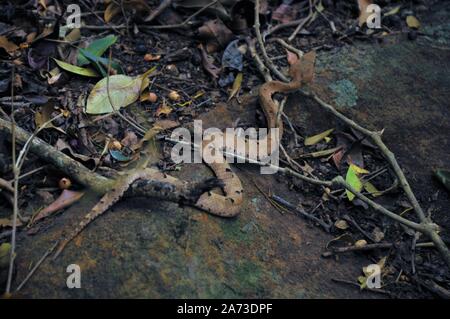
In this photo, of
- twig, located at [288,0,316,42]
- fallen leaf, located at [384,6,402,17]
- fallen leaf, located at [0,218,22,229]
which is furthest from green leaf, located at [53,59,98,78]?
fallen leaf, located at [384,6,402,17]

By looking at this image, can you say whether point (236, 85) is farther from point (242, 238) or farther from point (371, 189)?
point (242, 238)

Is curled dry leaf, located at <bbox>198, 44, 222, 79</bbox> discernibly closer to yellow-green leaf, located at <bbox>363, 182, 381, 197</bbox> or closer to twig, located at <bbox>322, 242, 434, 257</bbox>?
yellow-green leaf, located at <bbox>363, 182, 381, 197</bbox>

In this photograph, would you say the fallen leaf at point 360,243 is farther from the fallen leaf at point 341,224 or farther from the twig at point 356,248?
the fallen leaf at point 341,224

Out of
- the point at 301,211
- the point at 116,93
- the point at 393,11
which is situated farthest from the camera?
the point at 393,11

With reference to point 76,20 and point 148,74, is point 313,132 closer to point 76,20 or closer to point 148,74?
point 148,74

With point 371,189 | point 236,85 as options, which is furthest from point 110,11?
point 371,189


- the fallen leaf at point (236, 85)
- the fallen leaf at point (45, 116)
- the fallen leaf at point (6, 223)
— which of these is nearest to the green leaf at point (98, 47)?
the fallen leaf at point (45, 116)
